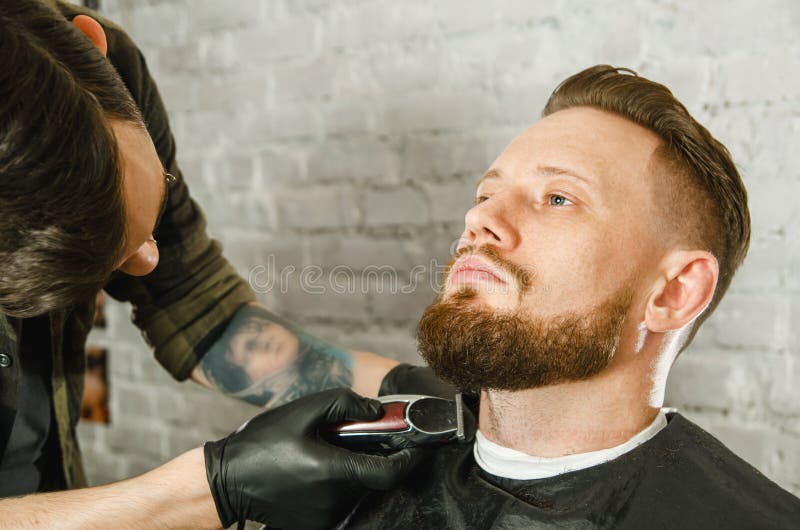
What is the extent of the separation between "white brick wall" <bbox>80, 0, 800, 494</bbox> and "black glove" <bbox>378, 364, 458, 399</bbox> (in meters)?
0.31

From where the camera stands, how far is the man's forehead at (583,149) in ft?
3.46

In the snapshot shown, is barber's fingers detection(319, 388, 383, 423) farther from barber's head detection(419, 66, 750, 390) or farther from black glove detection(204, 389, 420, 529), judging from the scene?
barber's head detection(419, 66, 750, 390)

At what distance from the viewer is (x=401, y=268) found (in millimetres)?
1617

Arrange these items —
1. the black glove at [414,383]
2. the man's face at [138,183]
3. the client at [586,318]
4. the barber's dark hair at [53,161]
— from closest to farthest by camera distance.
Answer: the barber's dark hair at [53,161], the man's face at [138,183], the client at [586,318], the black glove at [414,383]

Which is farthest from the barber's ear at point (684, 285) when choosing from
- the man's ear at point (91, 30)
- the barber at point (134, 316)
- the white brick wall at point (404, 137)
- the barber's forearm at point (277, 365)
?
the man's ear at point (91, 30)

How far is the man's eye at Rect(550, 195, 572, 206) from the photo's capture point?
41.8 inches

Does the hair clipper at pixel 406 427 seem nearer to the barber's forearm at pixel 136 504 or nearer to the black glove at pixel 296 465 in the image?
the black glove at pixel 296 465

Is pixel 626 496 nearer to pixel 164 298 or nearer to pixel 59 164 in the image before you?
pixel 59 164

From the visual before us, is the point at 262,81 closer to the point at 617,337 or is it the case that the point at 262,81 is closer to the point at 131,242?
the point at 131,242

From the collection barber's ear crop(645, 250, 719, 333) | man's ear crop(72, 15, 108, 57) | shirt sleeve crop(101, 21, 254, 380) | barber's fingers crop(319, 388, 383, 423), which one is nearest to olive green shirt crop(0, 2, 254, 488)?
shirt sleeve crop(101, 21, 254, 380)

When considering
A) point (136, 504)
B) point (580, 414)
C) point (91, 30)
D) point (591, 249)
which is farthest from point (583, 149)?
point (136, 504)

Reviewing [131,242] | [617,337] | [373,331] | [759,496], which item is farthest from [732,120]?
[131,242]

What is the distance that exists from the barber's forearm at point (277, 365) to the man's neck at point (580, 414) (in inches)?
15.1

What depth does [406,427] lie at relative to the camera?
106 cm
